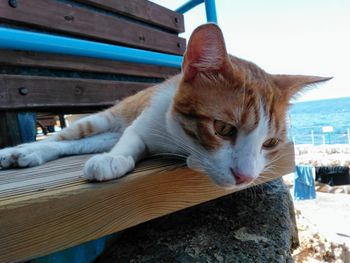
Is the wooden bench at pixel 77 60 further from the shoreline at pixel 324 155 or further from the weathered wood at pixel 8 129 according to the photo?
the shoreline at pixel 324 155

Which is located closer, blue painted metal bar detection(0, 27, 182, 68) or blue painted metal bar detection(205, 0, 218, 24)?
blue painted metal bar detection(0, 27, 182, 68)

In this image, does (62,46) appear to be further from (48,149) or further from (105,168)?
(105,168)

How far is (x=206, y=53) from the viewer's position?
1206 mm

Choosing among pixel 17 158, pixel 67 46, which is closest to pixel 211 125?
pixel 67 46

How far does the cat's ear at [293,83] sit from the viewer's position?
147 cm

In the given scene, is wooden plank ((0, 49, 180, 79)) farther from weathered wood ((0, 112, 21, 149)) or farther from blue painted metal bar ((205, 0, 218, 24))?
blue painted metal bar ((205, 0, 218, 24))

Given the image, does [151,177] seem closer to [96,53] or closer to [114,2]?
[96,53]

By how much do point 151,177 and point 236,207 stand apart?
0.88 metres

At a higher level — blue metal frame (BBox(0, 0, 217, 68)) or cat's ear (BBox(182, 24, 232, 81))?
blue metal frame (BBox(0, 0, 217, 68))

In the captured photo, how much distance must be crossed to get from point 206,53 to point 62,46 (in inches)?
21.9

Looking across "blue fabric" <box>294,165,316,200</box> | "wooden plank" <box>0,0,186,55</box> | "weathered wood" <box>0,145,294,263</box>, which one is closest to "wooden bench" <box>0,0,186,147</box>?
"wooden plank" <box>0,0,186,55</box>

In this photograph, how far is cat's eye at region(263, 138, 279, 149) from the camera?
1311mm

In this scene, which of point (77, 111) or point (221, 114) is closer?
point (221, 114)

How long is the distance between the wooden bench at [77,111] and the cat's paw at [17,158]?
0.24ft
